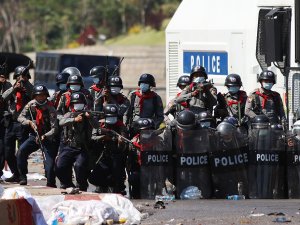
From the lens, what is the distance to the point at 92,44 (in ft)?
251

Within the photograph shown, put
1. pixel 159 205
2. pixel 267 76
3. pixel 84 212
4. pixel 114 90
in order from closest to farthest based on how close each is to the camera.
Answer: pixel 84 212 < pixel 159 205 < pixel 267 76 < pixel 114 90

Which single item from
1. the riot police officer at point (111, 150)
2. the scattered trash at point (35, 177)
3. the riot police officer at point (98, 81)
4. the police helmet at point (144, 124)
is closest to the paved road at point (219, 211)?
the riot police officer at point (111, 150)

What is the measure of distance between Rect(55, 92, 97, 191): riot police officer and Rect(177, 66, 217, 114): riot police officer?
180 cm

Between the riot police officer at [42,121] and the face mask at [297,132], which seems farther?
the riot police officer at [42,121]

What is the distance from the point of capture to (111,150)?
58.0ft

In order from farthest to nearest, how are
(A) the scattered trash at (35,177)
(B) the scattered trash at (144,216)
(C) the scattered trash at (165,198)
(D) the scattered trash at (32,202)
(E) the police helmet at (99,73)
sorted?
(A) the scattered trash at (35,177)
(E) the police helmet at (99,73)
(C) the scattered trash at (165,198)
(B) the scattered trash at (144,216)
(D) the scattered trash at (32,202)

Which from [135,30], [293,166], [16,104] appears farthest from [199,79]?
[135,30]

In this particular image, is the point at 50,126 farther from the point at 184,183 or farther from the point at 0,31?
the point at 0,31

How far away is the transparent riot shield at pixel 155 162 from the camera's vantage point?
1734 cm

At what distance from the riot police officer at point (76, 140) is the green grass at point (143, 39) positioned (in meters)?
52.9

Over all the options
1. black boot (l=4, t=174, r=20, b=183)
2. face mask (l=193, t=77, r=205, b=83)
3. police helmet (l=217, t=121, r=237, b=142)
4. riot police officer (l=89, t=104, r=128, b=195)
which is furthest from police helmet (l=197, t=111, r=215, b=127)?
black boot (l=4, t=174, r=20, b=183)

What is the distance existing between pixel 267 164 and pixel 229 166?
0.52 metres

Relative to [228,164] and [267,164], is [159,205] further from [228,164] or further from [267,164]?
[267,164]

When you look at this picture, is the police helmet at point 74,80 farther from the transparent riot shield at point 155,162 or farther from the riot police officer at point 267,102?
the riot police officer at point 267,102
